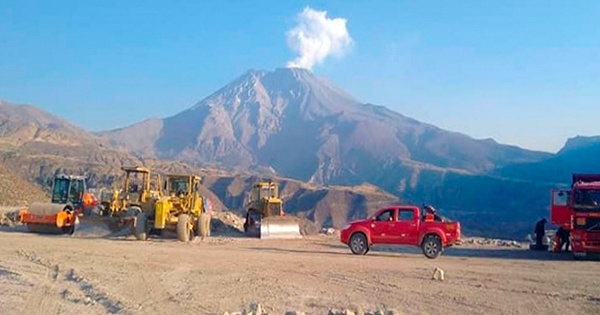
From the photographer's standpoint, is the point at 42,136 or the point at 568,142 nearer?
the point at 42,136

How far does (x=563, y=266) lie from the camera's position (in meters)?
19.0

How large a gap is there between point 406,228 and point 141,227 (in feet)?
35.4

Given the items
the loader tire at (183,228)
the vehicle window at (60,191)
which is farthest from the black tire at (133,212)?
the vehicle window at (60,191)

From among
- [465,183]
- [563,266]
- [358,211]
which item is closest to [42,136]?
[358,211]

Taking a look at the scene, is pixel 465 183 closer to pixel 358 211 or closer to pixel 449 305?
pixel 358 211

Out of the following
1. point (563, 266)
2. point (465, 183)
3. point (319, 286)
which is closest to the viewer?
point (319, 286)

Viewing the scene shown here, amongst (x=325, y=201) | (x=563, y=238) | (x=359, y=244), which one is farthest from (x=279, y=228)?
(x=325, y=201)

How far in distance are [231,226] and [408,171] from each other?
117 meters

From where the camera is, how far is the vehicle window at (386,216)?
68.6 feet

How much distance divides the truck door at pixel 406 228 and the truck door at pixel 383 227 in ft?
0.58

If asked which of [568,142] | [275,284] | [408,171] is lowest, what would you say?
[275,284]

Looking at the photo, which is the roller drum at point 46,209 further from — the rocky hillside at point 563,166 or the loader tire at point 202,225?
the rocky hillside at point 563,166

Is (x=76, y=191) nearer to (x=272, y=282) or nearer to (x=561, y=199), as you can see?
(x=272, y=282)

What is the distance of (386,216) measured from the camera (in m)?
21.0
